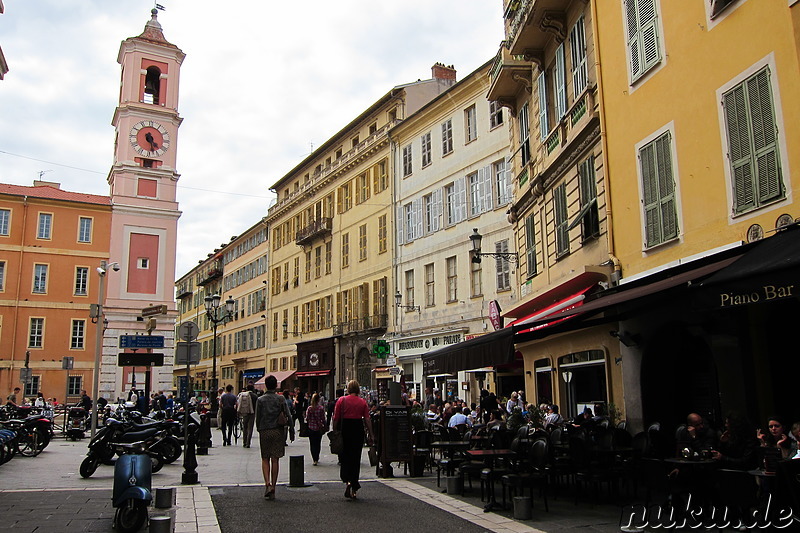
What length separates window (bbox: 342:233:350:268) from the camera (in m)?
39.8

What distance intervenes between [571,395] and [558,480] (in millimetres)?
4689

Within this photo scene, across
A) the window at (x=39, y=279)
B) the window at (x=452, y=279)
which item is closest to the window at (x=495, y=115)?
the window at (x=452, y=279)

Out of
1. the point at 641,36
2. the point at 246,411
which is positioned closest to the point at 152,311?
the point at 246,411

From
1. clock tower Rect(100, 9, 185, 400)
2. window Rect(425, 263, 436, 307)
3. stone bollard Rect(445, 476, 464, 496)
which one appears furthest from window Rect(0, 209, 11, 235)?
stone bollard Rect(445, 476, 464, 496)

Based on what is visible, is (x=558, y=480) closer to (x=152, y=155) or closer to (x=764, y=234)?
(x=764, y=234)

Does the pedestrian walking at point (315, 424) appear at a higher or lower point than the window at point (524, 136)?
lower

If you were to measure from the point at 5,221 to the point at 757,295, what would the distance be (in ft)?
145

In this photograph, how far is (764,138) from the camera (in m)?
8.77

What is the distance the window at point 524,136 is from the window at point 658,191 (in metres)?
7.12

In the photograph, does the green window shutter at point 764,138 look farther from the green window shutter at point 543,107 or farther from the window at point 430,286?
the window at point 430,286

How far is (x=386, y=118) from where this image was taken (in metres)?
37.3

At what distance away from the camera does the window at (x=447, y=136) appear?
3134 cm

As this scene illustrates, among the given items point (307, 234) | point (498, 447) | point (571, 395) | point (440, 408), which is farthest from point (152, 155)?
point (498, 447)

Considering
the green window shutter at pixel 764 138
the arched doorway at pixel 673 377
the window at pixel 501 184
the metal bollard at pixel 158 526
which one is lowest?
the metal bollard at pixel 158 526
